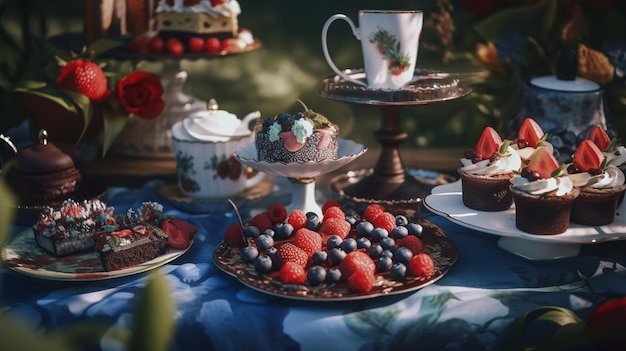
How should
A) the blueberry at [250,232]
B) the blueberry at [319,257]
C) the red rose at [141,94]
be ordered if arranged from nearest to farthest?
the blueberry at [319,257] < the blueberry at [250,232] < the red rose at [141,94]

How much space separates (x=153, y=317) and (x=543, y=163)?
0.77 m

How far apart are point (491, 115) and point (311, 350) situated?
106 cm

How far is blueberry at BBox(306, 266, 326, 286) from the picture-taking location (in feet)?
3.50

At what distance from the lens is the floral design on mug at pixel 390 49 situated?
1.42m

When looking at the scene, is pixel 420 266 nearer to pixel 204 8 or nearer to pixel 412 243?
pixel 412 243

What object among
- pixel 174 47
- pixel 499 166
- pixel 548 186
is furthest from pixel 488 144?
pixel 174 47

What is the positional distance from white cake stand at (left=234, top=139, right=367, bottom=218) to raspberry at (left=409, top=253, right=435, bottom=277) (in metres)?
0.29

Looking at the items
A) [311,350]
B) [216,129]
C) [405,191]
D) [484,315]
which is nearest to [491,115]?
[405,191]

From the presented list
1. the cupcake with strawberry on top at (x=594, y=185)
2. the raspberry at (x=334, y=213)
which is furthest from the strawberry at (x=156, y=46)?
the cupcake with strawberry on top at (x=594, y=185)

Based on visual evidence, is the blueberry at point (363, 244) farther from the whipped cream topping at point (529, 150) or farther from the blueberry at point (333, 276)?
the whipped cream topping at point (529, 150)

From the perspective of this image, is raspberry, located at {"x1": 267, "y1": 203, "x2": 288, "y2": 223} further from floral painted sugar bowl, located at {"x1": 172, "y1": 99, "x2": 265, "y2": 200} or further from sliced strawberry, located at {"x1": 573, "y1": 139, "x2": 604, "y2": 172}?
sliced strawberry, located at {"x1": 573, "y1": 139, "x2": 604, "y2": 172}

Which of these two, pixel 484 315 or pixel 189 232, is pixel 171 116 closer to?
pixel 189 232

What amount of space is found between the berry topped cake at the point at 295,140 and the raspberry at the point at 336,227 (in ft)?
0.46

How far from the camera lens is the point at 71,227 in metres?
1.23
